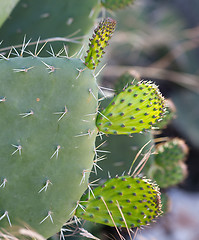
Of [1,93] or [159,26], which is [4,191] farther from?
[159,26]

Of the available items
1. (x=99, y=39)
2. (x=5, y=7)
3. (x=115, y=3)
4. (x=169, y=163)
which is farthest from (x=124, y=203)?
(x=115, y=3)

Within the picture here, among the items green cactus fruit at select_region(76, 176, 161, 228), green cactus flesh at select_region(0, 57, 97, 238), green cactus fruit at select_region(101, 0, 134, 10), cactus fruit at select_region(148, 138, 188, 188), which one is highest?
green cactus fruit at select_region(101, 0, 134, 10)

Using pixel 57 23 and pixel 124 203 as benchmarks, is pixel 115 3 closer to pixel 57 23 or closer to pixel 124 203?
pixel 57 23

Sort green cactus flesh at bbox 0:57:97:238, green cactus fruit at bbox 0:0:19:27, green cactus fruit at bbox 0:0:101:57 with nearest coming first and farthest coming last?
green cactus flesh at bbox 0:57:97:238
green cactus fruit at bbox 0:0:19:27
green cactus fruit at bbox 0:0:101:57

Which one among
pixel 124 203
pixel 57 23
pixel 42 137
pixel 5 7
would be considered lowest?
pixel 124 203

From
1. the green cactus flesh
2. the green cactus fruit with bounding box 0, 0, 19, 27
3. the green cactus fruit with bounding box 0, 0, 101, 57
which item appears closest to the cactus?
the green cactus flesh

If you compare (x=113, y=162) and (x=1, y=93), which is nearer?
(x=1, y=93)

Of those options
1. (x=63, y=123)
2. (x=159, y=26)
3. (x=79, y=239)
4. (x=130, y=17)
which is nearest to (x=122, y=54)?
(x=130, y=17)

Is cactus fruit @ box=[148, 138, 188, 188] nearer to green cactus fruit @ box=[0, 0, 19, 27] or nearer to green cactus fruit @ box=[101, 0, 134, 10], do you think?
green cactus fruit @ box=[101, 0, 134, 10]
